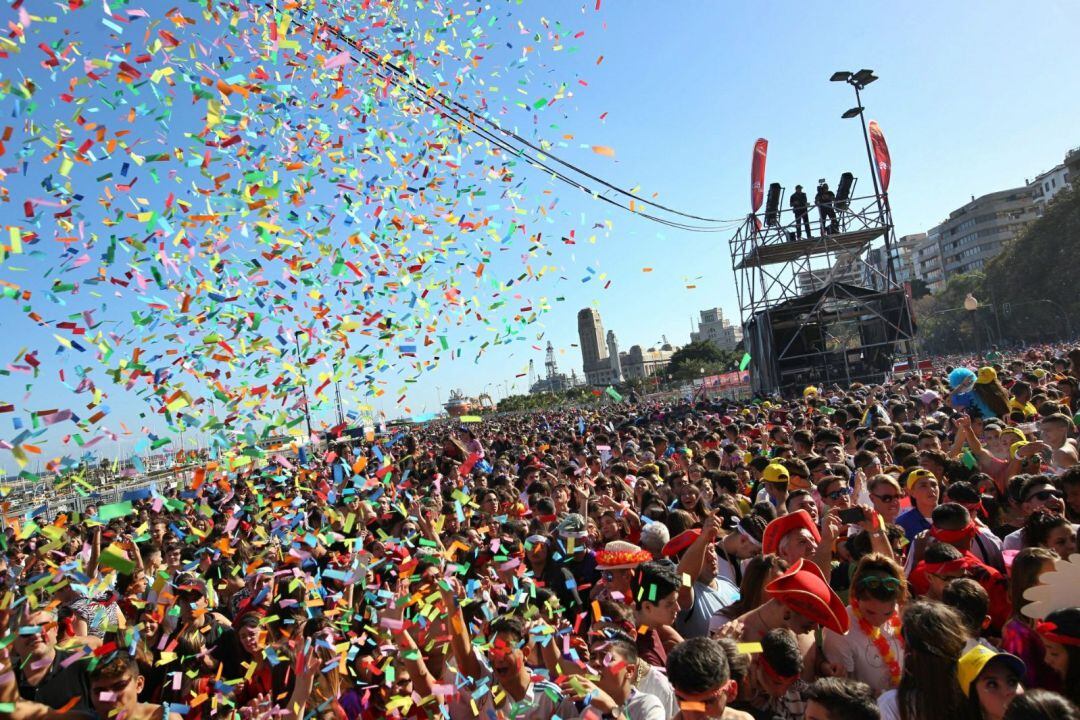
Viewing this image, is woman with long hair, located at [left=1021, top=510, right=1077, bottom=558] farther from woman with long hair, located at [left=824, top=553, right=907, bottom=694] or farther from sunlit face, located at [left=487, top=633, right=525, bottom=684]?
sunlit face, located at [left=487, top=633, right=525, bottom=684]

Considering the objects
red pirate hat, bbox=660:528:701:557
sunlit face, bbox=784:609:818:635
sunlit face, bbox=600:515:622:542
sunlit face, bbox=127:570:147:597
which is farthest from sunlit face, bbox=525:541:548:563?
sunlit face, bbox=127:570:147:597

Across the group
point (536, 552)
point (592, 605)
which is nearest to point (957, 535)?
point (592, 605)

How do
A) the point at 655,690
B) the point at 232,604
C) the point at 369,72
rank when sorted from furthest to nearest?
the point at 369,72, the point at 232,604, the point at 655,690

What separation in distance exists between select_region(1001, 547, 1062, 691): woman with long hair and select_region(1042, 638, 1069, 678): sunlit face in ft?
0.24

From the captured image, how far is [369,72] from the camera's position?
5.98 meters

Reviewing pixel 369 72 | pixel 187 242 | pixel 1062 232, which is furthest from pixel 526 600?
pixel 1062 232

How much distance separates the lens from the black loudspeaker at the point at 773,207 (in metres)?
20.3

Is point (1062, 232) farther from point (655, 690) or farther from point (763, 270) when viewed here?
point (655, 690)

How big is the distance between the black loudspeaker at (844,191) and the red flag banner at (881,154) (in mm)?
1656

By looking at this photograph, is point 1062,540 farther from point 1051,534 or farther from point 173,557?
point 173,557

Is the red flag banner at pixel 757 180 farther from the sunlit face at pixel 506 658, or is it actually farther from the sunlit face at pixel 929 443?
the sunlit face at pixel 506 658

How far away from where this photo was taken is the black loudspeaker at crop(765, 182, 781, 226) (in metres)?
20.3

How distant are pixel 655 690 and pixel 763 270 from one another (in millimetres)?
19414

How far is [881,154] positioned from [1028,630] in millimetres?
23390
